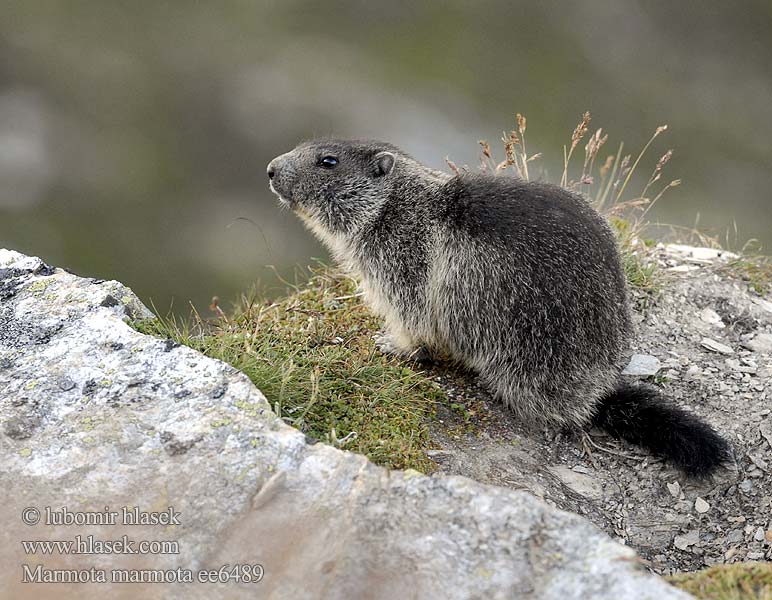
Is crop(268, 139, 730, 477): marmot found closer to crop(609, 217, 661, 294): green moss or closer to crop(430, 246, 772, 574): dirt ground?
crop(430, 246, 772, 574): dirt ground

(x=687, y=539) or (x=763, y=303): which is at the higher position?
(x=763, y=303)

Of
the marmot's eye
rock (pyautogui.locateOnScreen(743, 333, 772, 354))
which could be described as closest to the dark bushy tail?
rock (pyautogui.locateOnScreen(743, 333, 772, 354))

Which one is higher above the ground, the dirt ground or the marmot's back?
the marmot's back

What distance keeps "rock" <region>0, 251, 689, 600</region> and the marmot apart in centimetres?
183

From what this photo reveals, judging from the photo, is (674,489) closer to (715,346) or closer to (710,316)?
(715,346)

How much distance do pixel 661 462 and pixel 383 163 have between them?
2.83 metres

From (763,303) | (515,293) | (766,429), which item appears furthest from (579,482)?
(763,303)

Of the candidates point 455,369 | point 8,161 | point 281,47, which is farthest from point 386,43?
point 455,369

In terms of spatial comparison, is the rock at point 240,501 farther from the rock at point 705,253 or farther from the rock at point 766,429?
the rock at point 705,253

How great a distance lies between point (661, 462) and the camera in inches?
215

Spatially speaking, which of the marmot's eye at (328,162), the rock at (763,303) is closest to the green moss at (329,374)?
the marmot's eye at (328,162)

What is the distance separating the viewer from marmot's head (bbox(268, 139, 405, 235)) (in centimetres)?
611

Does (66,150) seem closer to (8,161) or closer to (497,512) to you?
(8,161)

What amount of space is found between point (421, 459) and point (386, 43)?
21.5m
